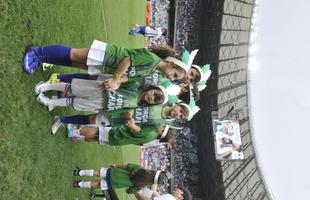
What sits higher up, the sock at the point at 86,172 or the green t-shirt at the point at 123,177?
the green t-shirt at the point at 123,177

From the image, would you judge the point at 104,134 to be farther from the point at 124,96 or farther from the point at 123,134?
the point at 124,96

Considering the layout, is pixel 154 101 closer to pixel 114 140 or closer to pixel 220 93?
pixel 114 140

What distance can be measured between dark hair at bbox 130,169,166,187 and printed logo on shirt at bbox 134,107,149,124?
3.25 ft

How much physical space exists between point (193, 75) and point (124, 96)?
1.09m

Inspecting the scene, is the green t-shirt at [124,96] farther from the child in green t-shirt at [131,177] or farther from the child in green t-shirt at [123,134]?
the child in green t-shirt at [131,177]

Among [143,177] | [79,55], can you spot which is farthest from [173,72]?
[143,177]

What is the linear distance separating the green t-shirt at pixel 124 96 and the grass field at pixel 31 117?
1.05m

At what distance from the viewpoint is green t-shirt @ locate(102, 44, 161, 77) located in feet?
19.3

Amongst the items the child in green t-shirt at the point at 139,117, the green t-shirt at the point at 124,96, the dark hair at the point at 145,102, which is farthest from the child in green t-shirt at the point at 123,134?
the dark hair at the point at 145,102

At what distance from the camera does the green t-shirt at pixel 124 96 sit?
258 inches

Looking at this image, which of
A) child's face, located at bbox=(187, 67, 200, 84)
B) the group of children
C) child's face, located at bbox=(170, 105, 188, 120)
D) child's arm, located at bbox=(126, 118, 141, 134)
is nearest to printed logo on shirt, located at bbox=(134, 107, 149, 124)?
the group of children

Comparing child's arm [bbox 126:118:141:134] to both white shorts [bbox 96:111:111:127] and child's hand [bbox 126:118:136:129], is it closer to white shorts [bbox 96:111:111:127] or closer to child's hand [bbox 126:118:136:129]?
child's hand [bbox 126:118:136:129]

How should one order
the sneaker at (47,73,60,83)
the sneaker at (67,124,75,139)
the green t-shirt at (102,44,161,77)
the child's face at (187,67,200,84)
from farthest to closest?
the sneaker at (67,124,75,139)
the sneaker at (47,73,60,83)
the child's face at (187,67,200,84)
the green t-shirt at (102,44,161,77)

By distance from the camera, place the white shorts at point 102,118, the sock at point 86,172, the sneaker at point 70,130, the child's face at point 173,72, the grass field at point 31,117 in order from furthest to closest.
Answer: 1. the sock at point 86,172
2. the sneaker at point 70,130
3. the white shorts at point 102,118
4. the child's face at point 173,72
5. the grass field at point 31,117
